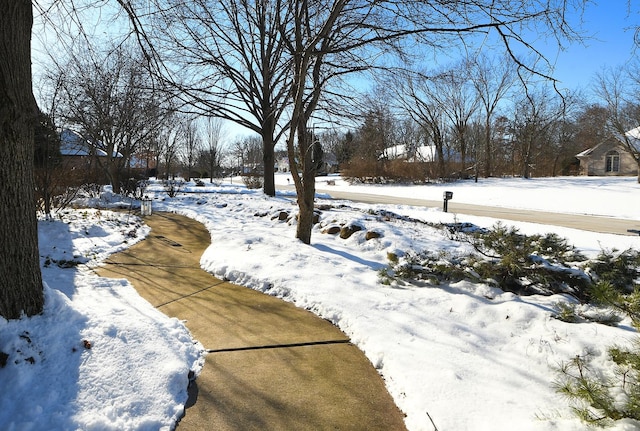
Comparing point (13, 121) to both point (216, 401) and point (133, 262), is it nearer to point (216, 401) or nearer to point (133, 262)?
point (216, 401)

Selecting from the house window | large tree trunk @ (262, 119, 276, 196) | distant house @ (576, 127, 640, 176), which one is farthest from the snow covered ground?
the house window

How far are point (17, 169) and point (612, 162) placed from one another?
2117 inches

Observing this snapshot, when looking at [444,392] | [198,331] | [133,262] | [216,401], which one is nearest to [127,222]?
[133,262]

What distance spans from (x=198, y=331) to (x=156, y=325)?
0.40 meters

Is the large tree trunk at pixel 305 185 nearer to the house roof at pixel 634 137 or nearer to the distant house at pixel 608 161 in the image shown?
the house roof at pixel 634 137

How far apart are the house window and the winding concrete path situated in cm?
5096

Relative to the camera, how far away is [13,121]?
8.98 feet

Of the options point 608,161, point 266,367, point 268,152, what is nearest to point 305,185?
point 266,367

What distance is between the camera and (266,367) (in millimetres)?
3037

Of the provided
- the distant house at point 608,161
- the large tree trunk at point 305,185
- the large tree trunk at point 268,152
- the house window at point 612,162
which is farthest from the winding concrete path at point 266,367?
the house window at point 612,162

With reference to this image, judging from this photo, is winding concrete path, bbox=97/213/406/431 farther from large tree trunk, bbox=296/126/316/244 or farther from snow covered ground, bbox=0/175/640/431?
large tree trunk, bbox=296/126/316/244

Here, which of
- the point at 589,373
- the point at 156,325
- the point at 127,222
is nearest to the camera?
the point at 589,373

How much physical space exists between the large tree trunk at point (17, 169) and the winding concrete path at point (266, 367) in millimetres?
1391

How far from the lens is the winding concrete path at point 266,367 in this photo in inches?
95.7
